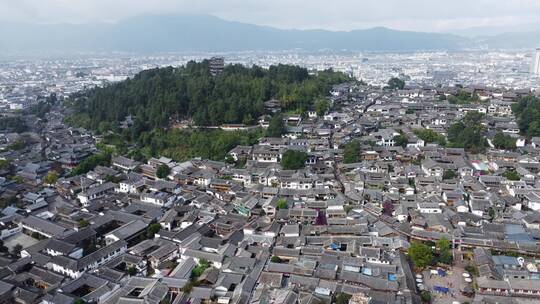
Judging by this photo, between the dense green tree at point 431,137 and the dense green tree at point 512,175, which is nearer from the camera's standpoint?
the dense green tree at point 512,175

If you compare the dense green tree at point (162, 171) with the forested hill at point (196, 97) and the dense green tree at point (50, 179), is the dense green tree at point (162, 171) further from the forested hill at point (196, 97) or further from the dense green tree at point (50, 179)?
the forested hill at point (196, 97)

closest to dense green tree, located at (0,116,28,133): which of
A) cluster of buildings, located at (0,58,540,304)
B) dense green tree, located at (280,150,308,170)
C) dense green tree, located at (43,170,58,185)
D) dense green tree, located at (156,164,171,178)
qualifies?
cluster of buildings, located at (0,58,540,304)

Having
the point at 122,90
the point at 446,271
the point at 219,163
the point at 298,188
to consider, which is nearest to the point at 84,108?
the point at 122,90

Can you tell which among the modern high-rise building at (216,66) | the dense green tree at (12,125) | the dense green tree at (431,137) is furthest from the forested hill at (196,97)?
the dense green tree at (431,137)

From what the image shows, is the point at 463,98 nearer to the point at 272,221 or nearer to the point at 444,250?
the point at 444,250

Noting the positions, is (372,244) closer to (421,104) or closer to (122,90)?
(421,104)

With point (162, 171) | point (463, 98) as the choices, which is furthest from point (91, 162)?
point (463, 98)
